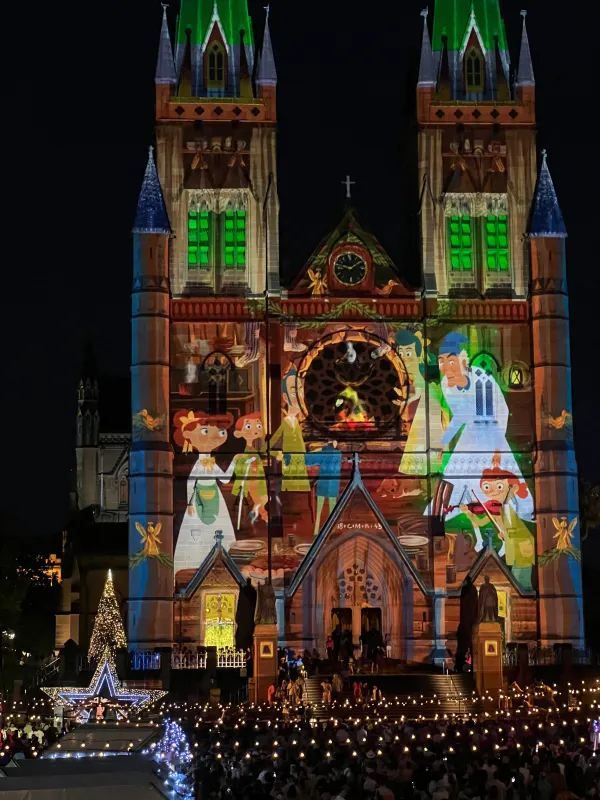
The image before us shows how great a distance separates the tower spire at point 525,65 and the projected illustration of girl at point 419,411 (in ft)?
31.6

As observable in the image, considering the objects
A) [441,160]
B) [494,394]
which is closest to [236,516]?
[494,394]

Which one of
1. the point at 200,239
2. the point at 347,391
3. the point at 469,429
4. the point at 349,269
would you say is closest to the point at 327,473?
the point at 347,391

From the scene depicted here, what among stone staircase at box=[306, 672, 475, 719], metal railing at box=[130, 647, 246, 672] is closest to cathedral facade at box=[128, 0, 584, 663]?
metal railing at box=[130, 647, 246, 672]

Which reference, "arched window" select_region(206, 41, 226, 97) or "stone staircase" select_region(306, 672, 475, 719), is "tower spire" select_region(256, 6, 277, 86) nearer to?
"arched window" select_region(206, 41, 226, 97)

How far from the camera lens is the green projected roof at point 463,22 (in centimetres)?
6281

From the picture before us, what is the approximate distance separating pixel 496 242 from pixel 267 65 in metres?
9.85

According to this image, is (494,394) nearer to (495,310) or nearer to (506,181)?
(495,310)

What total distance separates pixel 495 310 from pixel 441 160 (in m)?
5.52

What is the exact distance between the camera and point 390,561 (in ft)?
191

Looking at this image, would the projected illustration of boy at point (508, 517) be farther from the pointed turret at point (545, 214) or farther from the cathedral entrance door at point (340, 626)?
the pointed turret at point (545, 214)

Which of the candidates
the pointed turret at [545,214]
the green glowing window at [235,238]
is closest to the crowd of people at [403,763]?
the green glowing window at [235,238]

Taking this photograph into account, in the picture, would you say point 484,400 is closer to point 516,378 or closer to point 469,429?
point 469,429

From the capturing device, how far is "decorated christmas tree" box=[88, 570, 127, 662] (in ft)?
176

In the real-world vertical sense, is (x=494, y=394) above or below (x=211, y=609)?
above
